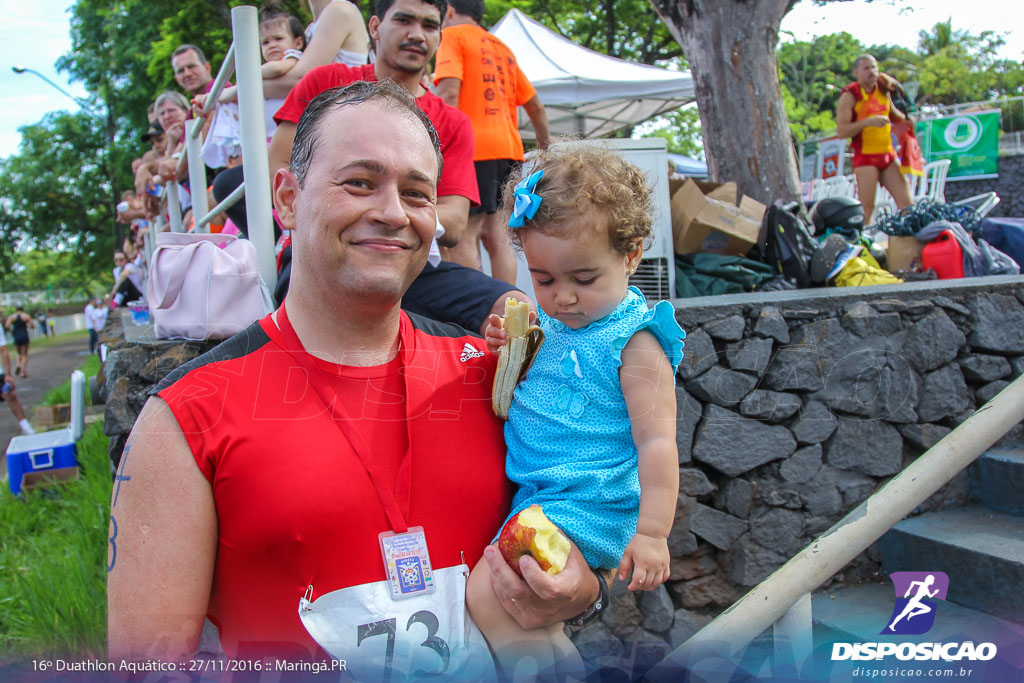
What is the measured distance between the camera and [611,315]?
5.14 ft

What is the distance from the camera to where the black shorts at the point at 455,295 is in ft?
6.73

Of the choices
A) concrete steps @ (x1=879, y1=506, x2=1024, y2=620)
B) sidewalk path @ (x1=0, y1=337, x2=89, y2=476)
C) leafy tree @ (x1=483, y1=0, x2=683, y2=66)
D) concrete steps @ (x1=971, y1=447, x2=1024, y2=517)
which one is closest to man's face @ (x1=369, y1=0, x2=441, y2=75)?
concrete steps @ (x1=879, y1=506, x2=1024, y2=620)

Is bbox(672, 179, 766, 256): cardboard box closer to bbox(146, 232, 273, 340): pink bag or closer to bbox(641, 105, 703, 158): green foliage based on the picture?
bbox(146, 232, 273, 340): pink bag

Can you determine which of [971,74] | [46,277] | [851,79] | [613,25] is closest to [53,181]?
[613,25]

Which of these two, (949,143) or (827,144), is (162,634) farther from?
(949,143)

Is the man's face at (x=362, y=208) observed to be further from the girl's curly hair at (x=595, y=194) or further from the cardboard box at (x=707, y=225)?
the cardboard box at (x=707, y=225)

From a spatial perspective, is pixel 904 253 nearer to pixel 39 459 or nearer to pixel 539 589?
pixel 539 589

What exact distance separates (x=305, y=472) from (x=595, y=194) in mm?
834

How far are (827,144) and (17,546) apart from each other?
50.9ft

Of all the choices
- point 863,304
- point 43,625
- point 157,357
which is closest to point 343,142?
point 157,357

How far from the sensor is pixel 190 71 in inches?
204

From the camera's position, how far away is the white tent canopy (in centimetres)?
862

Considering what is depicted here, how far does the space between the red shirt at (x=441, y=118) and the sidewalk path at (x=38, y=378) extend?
22.0 ft

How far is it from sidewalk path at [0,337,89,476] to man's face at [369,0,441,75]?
6841 millimetres
